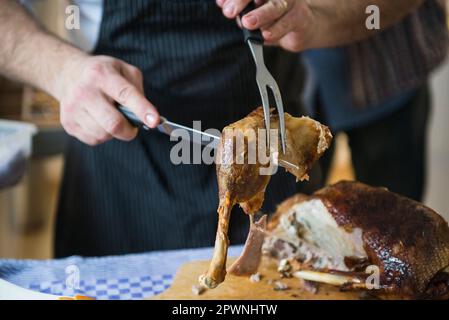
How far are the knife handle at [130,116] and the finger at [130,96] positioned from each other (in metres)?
0.01

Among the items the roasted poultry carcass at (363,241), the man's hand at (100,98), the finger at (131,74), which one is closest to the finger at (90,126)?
A: the man's hand at (100,98)

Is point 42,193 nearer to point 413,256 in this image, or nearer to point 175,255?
point 175,255

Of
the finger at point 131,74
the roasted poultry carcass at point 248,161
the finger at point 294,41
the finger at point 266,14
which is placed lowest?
the roasted poultry carcass at point 248,161

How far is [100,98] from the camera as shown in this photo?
3.51ft

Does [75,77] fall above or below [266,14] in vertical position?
below

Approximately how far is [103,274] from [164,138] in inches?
13.2

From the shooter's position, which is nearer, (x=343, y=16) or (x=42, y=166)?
(x=343, y=16)

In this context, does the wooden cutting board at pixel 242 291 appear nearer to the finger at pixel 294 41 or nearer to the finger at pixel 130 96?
the finger at pixel 130 96

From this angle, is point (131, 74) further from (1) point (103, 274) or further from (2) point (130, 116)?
(1) point (103, 274)

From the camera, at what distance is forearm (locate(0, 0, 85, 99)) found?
1172 mm

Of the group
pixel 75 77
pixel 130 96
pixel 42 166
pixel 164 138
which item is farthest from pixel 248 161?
pixel 42 166

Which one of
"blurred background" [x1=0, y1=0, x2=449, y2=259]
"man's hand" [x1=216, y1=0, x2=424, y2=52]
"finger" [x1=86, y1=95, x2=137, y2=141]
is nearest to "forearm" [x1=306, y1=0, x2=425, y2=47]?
"man's hand" [x1=216, y1=0, x2=424, y2=52]

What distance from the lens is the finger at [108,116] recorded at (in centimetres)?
106
